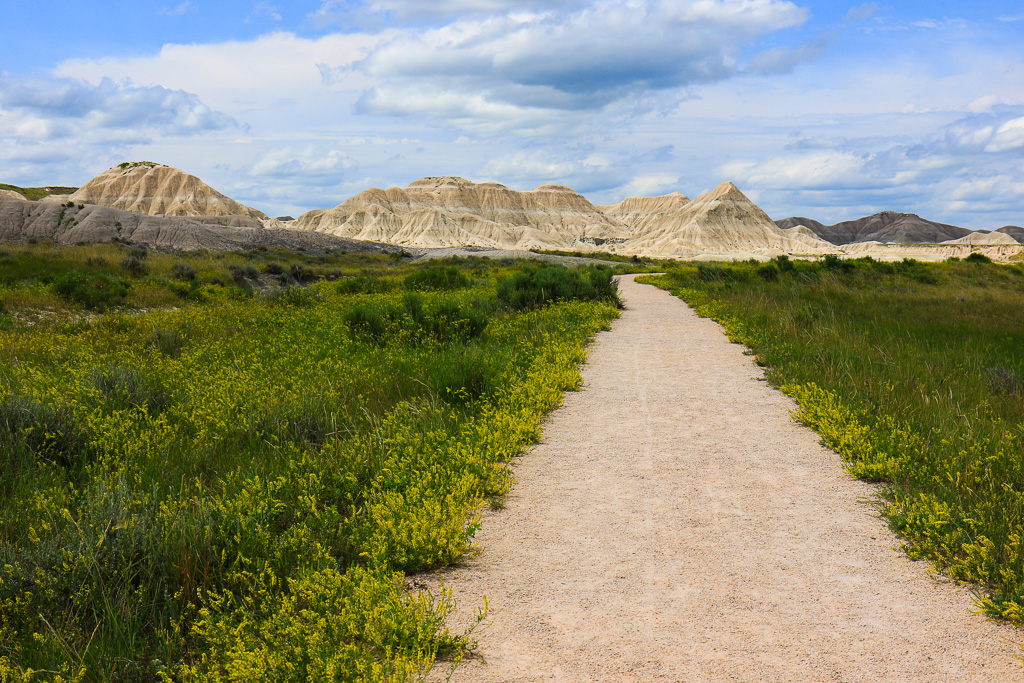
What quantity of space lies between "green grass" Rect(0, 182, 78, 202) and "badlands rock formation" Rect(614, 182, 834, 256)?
4750 inches

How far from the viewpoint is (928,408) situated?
6.33 metres

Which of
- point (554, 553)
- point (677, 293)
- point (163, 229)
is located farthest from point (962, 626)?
point (163, 229)

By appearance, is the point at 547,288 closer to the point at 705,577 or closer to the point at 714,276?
the point at 714,276

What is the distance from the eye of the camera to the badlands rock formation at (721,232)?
124062 mm

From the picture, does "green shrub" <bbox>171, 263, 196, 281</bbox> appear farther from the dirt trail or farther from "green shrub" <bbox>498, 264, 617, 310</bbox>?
the dirt trail

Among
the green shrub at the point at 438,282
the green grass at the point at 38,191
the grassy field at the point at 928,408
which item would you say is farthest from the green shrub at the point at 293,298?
the green grass at the point at 38,191

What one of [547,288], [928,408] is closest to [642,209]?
[547,288]

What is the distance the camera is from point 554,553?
379cm

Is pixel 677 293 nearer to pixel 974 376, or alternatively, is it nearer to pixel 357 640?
pixel 974 376

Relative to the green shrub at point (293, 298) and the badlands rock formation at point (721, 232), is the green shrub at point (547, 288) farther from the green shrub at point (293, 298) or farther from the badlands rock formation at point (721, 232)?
the badlands rock formation at point (721, 232)

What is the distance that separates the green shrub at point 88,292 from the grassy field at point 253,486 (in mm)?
→ 6383

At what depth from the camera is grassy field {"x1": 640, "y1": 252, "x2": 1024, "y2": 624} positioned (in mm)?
3707

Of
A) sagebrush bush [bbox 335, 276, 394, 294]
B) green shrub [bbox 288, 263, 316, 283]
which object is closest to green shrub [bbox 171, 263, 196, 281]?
green shrub [bbox 288, 263, 316, 283]

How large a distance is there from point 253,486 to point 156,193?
516ft
